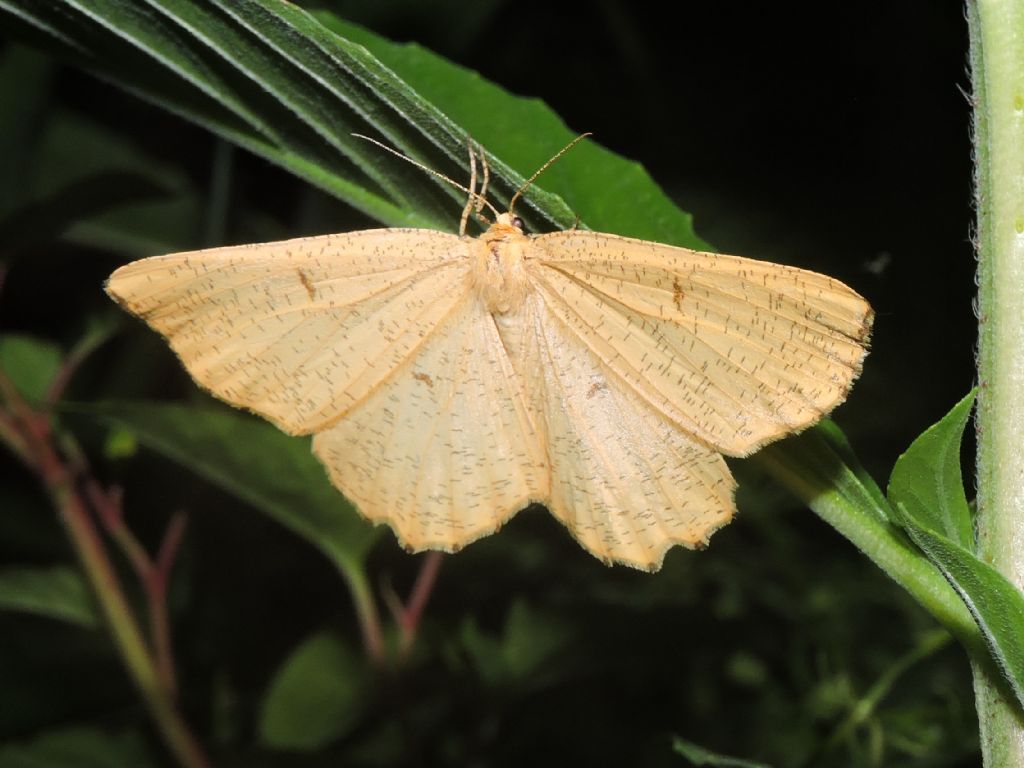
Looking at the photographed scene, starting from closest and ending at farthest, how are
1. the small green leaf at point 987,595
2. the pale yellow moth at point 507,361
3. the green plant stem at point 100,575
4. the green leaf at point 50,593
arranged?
1. the small green leaf at point 987,595
2. the pale yellow moth at point 507,361
3. the green plant stem at point 100,575
4. the green leaf at point 50,593

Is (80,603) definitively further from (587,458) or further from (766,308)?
(766,308)

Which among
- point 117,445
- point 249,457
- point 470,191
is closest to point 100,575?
point 117,445

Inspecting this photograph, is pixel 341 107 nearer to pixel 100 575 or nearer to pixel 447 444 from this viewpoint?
pixel 447 444

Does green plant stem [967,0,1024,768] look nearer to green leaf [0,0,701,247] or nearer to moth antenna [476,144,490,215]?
green leaf [0,0,701,247]

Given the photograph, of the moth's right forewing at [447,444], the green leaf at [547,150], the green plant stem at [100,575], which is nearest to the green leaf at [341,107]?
the green leaf at [547,150]

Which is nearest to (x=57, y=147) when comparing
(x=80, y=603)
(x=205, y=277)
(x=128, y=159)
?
(x=128, y=159)

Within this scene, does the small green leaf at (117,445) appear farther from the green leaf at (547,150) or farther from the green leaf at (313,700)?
the green leaf at (547,150)
